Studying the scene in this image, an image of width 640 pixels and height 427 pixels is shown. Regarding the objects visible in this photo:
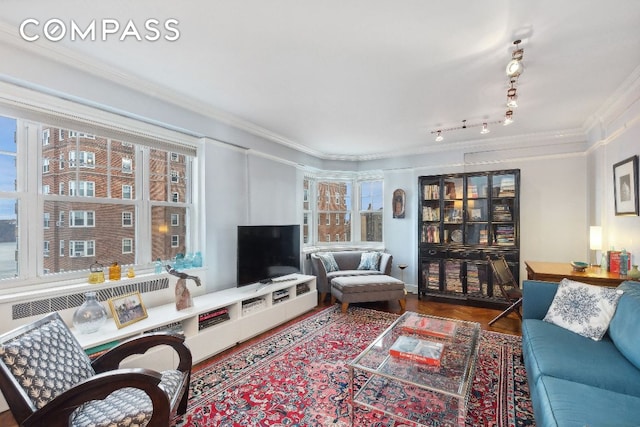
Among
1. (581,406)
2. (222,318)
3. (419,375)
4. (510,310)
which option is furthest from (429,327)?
(222,318)

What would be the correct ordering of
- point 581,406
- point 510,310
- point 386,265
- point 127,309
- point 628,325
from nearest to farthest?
point 581,406, point 628,325, point 127,309, point 510,310, point 386,265

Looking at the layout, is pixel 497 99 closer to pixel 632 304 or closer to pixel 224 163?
pixel 632 304

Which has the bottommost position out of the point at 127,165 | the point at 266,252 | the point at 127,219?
the point at 266,252

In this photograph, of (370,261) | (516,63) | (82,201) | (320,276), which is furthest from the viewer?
(370,261)

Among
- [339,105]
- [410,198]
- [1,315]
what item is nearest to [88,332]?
[1,315]

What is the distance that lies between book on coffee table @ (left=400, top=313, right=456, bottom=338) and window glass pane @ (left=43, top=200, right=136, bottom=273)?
2.64 m

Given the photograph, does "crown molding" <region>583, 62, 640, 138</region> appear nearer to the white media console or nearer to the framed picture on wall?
the framed picture on wall

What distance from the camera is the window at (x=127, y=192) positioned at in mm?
2914

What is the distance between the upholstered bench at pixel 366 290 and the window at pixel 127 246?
2.55m

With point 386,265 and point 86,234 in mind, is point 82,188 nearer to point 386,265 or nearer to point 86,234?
point 86,234

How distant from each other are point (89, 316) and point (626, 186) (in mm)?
4753

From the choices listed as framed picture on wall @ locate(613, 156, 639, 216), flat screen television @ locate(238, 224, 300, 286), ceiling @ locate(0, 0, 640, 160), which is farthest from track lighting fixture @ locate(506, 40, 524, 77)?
flat screen television @ locate(238, 224, 300, 286)

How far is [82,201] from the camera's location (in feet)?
8.55

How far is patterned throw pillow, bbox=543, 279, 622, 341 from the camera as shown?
2.18 meters
